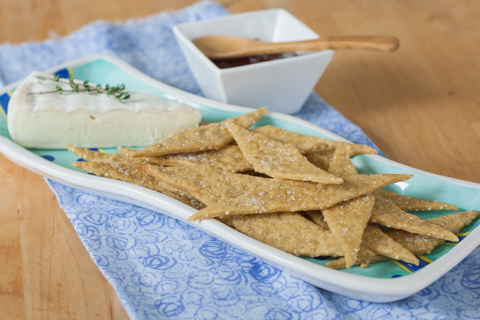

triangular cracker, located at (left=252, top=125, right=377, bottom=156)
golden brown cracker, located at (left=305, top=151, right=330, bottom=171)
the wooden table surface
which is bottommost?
the wooden table surface

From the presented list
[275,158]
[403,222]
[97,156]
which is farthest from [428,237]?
[97,156]

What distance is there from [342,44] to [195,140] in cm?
72

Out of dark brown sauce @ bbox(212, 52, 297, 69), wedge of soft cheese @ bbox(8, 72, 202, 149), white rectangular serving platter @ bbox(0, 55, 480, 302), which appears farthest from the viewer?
dark brown sauce @ bbox(212, 52, 297, 69)

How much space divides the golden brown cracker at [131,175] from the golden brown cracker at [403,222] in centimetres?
46

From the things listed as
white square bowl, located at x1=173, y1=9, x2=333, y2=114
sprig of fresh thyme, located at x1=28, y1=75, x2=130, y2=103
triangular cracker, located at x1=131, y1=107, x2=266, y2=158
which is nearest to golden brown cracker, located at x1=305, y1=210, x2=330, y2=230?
triangular cracker, located at x1=131, y1=107, x2=266, y2=158

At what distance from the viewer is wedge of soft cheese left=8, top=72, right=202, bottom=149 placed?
155cm

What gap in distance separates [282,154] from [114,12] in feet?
6.54

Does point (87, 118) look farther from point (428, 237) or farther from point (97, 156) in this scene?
point (428, 237)

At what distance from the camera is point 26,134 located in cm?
155

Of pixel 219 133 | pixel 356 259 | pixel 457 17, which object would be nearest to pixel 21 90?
pixel 219 133

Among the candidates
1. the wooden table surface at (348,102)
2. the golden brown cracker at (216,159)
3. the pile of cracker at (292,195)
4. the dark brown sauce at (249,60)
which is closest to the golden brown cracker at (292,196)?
the pile of cracker at (292,195)

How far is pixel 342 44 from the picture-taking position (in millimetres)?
1733

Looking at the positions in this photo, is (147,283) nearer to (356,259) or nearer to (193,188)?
(193,188)

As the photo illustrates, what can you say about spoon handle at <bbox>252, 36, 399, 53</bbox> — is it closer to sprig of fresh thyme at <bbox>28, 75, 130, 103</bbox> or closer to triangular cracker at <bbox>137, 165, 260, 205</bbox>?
sprig of fresh thyme at <bbox>28, 75, 130, 103</bbox>
